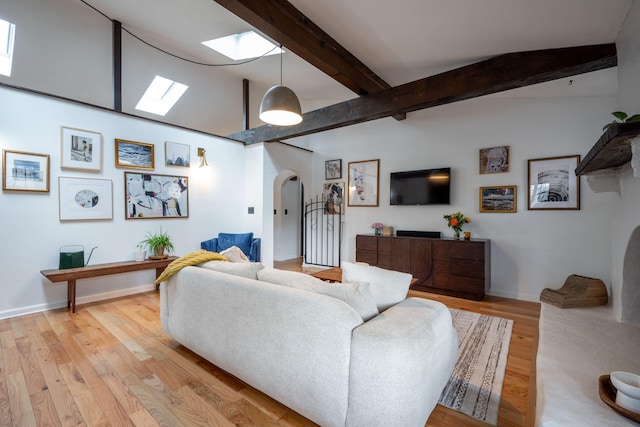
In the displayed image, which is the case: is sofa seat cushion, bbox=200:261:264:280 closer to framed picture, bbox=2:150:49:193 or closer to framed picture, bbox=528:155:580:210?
framed picture, bbox=2:150:49:193

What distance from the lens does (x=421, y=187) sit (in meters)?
4.46

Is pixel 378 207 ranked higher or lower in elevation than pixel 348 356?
higher

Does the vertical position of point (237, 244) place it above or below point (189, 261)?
below

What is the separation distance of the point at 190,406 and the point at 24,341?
1951 mm

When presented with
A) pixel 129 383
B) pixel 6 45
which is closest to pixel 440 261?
pixel 129 383

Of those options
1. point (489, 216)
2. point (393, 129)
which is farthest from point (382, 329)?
point (393, 129)

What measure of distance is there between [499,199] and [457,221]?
0.62 meters

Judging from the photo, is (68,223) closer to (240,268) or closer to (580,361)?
(240,268)

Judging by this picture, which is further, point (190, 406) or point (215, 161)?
point (215, 161)

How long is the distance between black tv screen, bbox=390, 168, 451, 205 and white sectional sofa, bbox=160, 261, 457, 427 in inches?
117

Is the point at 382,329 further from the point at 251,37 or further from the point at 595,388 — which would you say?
the point at 251,37

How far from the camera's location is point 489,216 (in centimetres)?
398

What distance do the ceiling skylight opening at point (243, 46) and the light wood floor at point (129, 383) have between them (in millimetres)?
3464

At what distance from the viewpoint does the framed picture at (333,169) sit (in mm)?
5535
